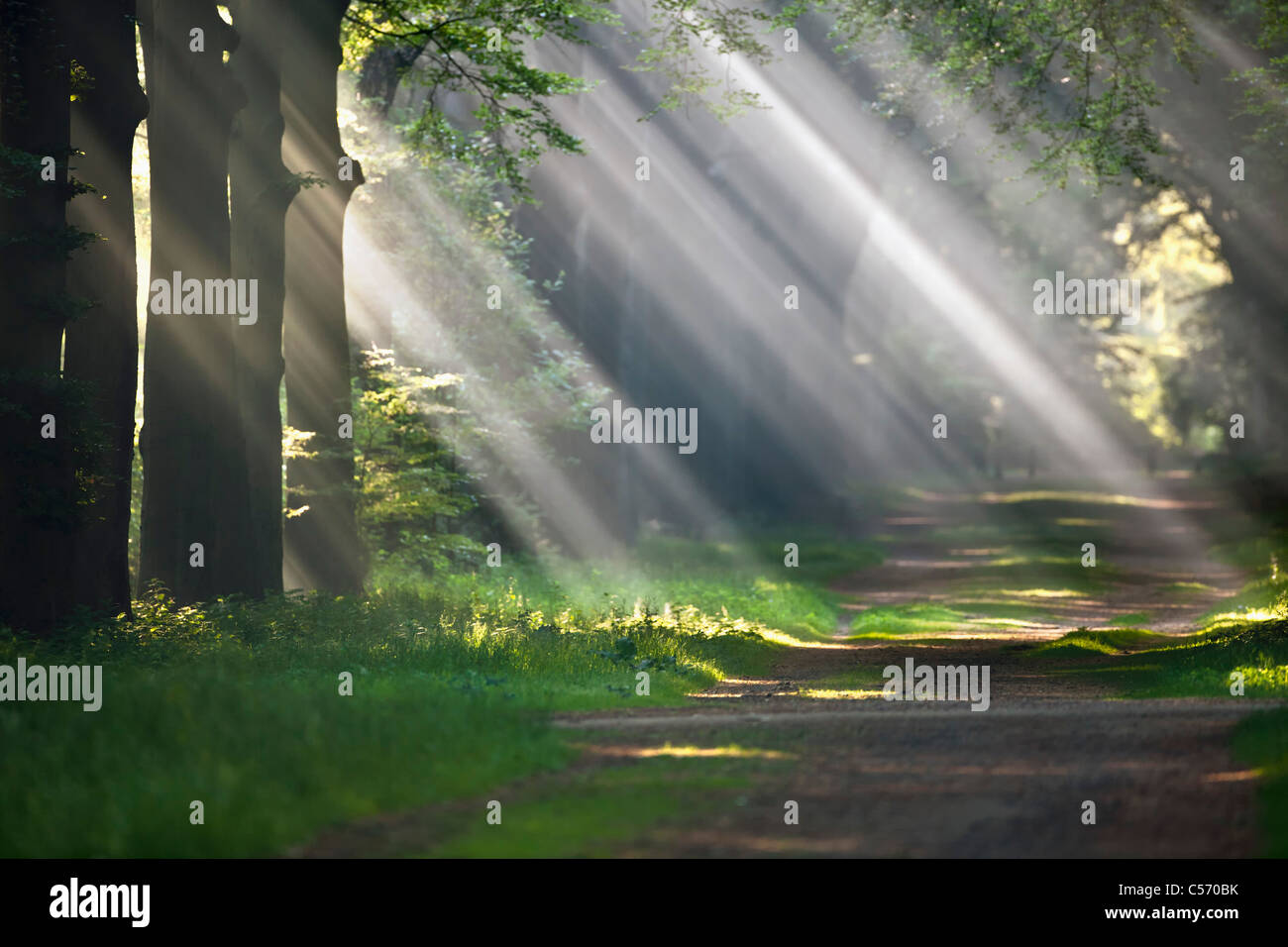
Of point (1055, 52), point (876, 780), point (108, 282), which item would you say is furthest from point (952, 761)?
point (1055, 52)

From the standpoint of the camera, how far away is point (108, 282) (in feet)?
49.3

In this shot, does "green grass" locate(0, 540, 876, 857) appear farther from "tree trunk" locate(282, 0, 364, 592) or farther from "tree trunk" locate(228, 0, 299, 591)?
"tree trunk" locate(228, 0, 299, 591)

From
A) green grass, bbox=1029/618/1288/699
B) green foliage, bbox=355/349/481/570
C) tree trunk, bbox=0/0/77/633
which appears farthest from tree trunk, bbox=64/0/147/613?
green grass, bbox=1029/618/1288/699

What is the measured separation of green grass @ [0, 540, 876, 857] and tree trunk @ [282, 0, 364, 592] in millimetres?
1030

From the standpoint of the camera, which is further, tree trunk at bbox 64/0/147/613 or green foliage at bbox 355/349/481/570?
green foliage at bbox 355/349/481/570

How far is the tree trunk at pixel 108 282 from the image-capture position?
47.2ft

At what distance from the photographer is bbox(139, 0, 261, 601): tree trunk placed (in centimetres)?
1605

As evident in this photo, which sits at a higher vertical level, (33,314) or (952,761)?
(33,314)

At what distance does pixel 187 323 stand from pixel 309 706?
305 inches

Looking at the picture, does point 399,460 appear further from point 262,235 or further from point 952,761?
point 952,761

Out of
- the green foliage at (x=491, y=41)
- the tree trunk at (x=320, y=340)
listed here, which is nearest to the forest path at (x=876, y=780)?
the tree trunk at (x=320, y=340)

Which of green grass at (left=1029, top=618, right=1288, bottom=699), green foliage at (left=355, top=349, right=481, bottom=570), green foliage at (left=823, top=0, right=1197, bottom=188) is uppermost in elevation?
green foliage at (left=823, top=0, right=1197, bottom=188)

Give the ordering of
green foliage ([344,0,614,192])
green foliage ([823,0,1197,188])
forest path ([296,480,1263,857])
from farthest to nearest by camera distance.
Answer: green foliage ([344,0,614,192]) → green foliage ([823,0,1197,188]) → forest path ([296,480,1263,857])

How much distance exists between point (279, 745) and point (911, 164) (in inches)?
1430
